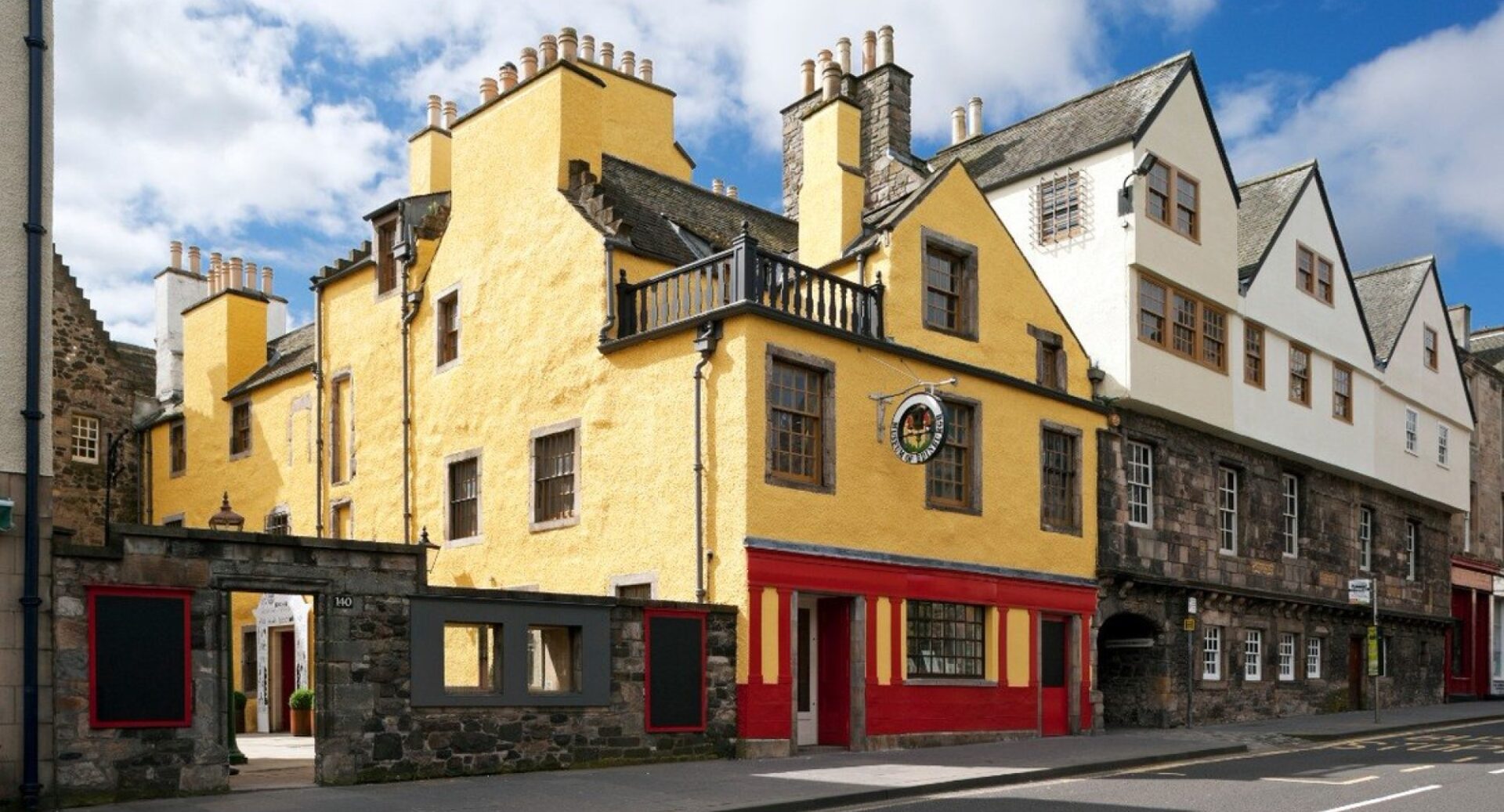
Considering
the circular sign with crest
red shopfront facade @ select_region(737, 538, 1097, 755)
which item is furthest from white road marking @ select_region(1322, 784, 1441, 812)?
red shopfront facade @ select_region(737, 538, 1097, 755)

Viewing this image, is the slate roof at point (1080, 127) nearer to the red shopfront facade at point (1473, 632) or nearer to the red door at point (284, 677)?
the red door at point (284, 677)

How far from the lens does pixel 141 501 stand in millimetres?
33906

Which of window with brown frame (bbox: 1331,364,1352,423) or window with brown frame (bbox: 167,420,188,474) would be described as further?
window with brown frame (bbox: 167,420,188,474)

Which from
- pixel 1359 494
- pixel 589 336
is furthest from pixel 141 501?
pixel 1359 494

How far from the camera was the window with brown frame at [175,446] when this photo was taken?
109 feet

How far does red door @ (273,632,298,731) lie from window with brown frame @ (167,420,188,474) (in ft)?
22.3

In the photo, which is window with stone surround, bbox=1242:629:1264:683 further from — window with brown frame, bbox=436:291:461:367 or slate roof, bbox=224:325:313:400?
slate roof, bbox=224:325:313:400

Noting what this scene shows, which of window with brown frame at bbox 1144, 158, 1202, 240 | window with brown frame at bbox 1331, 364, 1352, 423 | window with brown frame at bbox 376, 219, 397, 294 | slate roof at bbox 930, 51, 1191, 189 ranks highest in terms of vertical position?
slate roof at bbox 930, 51, 1191, 189

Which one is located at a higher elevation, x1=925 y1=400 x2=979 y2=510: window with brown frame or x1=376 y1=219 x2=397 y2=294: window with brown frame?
x1=376 y1=219 x2=397 y2=294: window with brown frame

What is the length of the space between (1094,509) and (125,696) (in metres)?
17.0

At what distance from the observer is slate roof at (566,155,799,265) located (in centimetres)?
2269

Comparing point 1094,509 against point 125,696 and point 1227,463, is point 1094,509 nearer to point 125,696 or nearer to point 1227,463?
point 1227,463

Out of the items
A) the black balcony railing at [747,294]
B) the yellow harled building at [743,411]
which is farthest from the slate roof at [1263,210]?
the black balcony railing at [747,294]

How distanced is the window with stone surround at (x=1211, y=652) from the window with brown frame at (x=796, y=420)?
11665 mm
